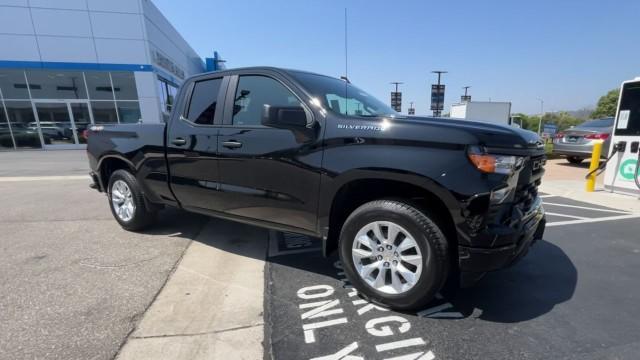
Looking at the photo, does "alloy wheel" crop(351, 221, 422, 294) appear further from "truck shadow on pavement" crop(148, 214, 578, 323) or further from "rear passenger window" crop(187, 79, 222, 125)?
"rear passenger window" crop(187, 79, 222, 125)

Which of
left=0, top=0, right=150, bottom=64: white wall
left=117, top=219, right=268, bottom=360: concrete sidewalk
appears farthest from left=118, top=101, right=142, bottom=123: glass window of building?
left=117, top=219, right=268, bottom=360: concrete sidewalk

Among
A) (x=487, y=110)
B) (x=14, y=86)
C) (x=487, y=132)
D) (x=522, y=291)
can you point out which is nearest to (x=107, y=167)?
(x=487, y=132)

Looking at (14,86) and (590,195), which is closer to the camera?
(590,195)

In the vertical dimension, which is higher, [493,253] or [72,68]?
[72,68]

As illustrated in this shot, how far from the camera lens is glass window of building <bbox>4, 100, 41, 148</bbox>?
704 inches

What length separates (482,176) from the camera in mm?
2201

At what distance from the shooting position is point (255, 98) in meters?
3.20

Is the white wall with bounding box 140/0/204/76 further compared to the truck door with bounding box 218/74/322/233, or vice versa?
the white wall with bounding box 140/0/204/76

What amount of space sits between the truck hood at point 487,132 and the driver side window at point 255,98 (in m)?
1.12

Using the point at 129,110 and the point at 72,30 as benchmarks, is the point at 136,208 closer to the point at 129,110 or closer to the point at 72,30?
the point at 129,110

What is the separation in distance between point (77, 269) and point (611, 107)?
62.7 metres

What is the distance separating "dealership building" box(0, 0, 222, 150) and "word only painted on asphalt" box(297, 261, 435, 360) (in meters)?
16.5

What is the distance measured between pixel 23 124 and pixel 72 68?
4.34m

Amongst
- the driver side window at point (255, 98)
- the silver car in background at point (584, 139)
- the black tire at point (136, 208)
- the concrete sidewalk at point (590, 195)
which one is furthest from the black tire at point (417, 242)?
the silver car in background at point (584, 139)
